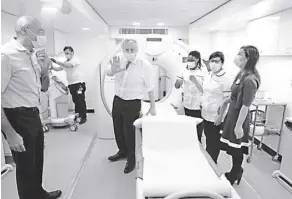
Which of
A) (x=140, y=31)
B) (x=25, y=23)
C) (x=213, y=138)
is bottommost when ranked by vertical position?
(x=213, y=138)

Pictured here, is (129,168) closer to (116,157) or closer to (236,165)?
(116,157)

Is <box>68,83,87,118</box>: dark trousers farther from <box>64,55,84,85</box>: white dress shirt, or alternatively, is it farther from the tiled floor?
the tiled floor

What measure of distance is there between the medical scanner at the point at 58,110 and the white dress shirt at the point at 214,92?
258cm

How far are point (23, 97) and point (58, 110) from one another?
2779 millimetres

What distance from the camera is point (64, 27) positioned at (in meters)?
3.87

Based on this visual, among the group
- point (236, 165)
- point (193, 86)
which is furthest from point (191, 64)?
point (236, 165)

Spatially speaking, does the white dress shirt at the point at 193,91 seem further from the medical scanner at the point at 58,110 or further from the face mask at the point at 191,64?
the medical scanner at the point at 58,110

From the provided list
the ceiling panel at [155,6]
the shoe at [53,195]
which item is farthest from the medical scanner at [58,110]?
the shoe at [53,195]

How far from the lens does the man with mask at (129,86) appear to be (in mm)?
2621

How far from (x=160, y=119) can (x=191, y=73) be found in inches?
38.3

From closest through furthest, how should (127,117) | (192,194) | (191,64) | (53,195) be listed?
(192,194)
(53,195)
(127,117)
(191,64)

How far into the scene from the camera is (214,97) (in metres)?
2.53

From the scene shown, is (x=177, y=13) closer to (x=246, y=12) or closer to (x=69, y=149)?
(x=246, y=12)

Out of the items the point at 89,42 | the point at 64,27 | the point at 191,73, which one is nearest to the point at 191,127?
the point at 191,73
